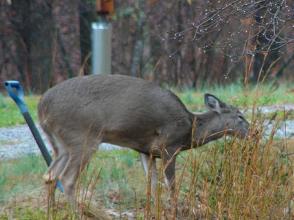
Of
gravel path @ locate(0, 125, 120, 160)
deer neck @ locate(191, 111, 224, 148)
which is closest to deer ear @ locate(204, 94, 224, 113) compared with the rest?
deer neck @ locate(191, 111, 224, 148)

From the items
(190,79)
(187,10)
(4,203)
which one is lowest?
(190,79)

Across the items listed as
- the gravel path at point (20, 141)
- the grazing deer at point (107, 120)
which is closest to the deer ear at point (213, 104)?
the grazing deer at point (107, 120)

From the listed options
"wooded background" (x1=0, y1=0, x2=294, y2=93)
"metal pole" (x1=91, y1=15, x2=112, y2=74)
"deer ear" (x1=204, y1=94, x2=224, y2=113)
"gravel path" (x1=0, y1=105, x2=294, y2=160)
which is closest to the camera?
"deer ear" (x1=204, y1=94, x2=224, y2=113)

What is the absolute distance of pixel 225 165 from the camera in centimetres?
633

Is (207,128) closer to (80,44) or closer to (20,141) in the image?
(20,141)

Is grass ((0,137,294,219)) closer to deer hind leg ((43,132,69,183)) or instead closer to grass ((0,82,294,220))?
grass ((0,82,294,220))

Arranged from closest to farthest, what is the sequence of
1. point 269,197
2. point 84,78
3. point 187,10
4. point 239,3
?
point 269,197 → point 239,3 → point 84,78 → point 187,10

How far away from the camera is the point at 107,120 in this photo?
7.97m

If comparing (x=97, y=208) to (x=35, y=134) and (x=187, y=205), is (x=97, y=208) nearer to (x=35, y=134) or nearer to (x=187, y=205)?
(x=35, y=134)

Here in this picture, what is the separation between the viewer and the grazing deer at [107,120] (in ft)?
25.8

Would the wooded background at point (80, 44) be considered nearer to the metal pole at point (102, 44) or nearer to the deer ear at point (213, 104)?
the metal pole at point (102, 44)

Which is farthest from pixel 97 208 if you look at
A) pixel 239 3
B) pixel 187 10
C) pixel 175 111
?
pixel 187 10

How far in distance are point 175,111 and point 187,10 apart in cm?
1343

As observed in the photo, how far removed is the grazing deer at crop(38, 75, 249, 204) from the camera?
7879mm
